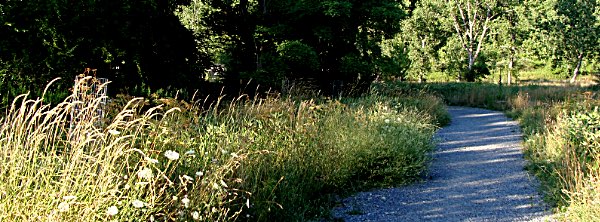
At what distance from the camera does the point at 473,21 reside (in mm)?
35531

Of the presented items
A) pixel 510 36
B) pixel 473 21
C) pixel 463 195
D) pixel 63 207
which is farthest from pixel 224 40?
pixel 473 21

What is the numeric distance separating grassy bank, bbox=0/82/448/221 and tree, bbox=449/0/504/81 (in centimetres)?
2880

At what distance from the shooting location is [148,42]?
9516 millimetres

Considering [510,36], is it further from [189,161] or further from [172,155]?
[172,155]

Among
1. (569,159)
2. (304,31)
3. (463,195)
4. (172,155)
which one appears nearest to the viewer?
(172,155)

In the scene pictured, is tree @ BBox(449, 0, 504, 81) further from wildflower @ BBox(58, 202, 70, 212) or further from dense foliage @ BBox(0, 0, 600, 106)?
wildflower @ BBox(58, 202, 70, 212)

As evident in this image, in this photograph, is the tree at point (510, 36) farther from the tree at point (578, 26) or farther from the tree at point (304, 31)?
the tree at point (304, 31)

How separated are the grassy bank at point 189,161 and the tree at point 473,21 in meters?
28.8

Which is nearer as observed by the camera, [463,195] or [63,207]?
[63,207]

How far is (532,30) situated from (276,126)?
3220 cm

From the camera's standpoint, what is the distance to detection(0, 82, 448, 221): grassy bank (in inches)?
111

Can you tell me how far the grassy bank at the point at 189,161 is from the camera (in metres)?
2.83

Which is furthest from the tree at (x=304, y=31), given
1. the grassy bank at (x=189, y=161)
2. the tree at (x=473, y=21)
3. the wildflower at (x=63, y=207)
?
the tree at (x=473, y=21)

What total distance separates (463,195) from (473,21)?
32458 mm
